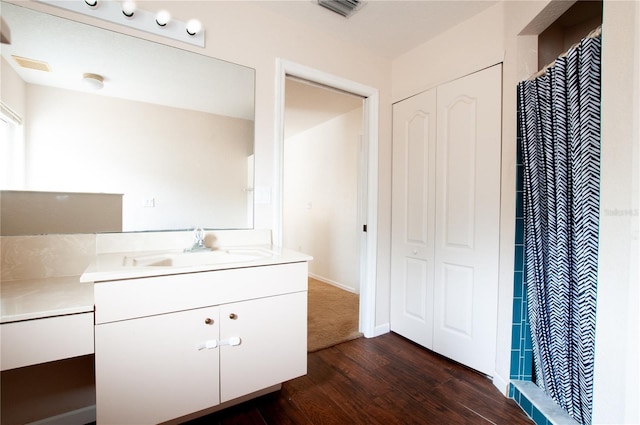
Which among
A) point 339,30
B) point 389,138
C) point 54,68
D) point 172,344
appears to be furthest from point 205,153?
point 389,138

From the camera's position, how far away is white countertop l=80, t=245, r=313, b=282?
1029mm

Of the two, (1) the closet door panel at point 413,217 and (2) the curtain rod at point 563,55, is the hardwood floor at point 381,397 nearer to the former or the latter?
(1) the closet door panel at point 413,217

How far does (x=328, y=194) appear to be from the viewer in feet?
13.4

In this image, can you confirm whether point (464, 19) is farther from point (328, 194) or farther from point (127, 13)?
point (328, 194)

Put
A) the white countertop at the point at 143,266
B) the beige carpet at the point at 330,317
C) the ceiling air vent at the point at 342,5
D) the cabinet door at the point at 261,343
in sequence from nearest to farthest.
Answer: the white countertop at the point at 143,266
the cabinet door at the point at 261,343
the ceiling air vent at the point at 342,5
the beige carpet at the point at 330,317

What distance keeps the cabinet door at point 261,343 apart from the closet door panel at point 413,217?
1.16m

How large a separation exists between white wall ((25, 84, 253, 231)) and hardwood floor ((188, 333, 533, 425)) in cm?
108

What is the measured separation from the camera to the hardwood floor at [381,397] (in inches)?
56.6

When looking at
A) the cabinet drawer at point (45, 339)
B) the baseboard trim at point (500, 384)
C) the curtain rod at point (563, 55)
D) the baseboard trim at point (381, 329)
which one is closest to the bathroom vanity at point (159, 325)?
the cabinet drawer at point (45, 339)

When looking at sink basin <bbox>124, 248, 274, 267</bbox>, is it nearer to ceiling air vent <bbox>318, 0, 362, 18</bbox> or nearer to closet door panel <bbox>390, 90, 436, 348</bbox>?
closet door panel <bbox>390, 90, 436, 348</bbox>

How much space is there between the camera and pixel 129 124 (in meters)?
1.51

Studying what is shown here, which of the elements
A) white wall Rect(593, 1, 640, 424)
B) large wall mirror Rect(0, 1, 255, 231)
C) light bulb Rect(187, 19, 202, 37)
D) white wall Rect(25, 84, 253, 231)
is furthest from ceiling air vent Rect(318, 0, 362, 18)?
white wall Rect(593, 1, 640, 424)

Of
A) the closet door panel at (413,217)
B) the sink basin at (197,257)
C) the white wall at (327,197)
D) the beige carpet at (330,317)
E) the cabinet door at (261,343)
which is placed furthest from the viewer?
the white wall at (327,197)

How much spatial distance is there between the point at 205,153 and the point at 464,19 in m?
1.97
